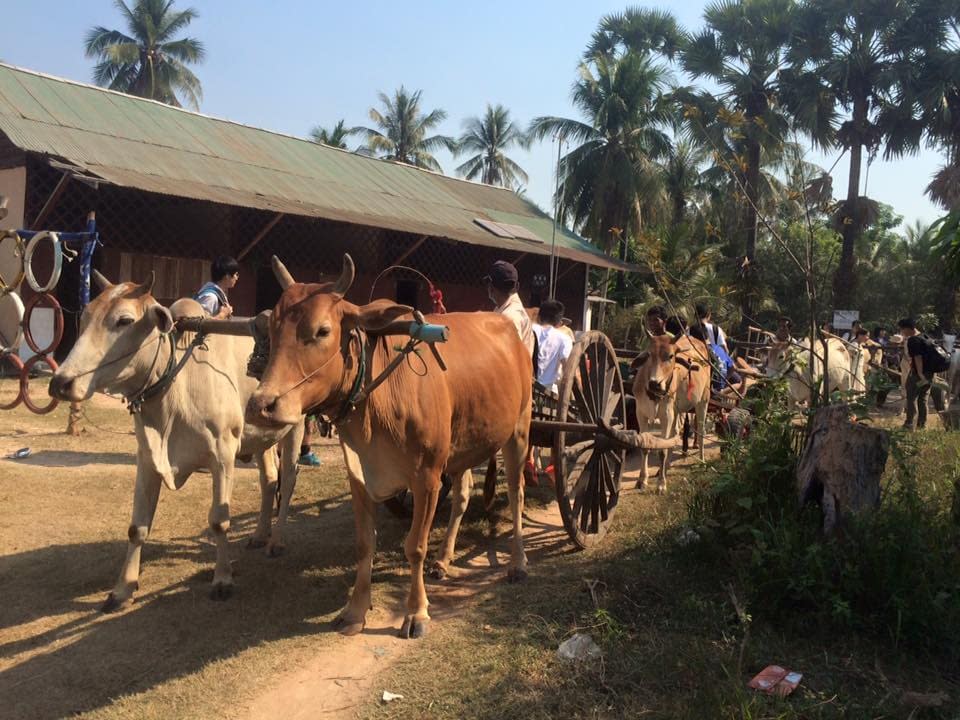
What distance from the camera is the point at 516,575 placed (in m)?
4.94

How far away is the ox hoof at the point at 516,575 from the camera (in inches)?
194

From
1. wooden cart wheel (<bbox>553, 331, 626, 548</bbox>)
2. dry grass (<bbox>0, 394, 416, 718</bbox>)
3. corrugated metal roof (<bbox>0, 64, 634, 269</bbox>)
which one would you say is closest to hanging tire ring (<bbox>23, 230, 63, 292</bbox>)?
dry grass (<bbox>0, 394, 416, 718</bbox>)

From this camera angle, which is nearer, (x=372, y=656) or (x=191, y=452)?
(x=372, y=656)

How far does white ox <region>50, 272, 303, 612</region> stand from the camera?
4234 millimetres

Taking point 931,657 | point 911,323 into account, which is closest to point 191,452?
point 931,657

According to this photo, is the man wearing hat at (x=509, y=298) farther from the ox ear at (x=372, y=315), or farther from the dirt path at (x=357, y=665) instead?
the ox ear at (x=372, y=315)

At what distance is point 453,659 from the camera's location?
3.77 metres

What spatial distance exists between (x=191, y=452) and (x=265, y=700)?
1.64 meters

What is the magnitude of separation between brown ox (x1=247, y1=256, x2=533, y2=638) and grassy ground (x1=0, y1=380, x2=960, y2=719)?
38cm

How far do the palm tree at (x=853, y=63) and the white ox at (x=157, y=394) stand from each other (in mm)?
19950

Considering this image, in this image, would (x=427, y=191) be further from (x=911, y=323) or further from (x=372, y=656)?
(x=372, y=656)

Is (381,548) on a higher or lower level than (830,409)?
lower

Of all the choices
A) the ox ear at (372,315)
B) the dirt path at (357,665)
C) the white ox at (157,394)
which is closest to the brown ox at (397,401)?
the ox ear at (372,315)

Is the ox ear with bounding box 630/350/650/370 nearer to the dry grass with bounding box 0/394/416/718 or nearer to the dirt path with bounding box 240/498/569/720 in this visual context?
the dry grass with bounding box 0/394/416/718
